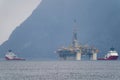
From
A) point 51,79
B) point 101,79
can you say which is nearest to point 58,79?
point 51,79

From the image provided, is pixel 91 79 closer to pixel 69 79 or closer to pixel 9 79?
pixel 69 79

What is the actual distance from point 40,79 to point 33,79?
5.30 ft

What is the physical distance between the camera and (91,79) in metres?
119

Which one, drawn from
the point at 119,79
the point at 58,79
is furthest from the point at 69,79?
the point at 119,79

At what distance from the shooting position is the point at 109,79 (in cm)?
11875

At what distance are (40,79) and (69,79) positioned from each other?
21.9ft

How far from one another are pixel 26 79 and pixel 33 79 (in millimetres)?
1833

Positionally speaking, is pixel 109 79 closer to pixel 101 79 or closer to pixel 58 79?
pixel 101 79

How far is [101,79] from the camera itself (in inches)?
4675

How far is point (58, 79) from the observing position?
117750mm

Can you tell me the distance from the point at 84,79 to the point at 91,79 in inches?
82.8

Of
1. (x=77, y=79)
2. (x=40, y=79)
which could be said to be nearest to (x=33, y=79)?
(x=40, y=79)

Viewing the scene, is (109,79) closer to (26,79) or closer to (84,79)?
(84,79)

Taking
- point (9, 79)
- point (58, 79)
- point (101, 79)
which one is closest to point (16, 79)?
point (9, 79)
